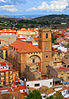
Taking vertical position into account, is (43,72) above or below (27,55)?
below

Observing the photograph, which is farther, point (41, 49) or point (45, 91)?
point (41, 49)

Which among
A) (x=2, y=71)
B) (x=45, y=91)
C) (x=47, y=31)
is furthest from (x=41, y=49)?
(x=45, y=91)

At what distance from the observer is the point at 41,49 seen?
1423 inches

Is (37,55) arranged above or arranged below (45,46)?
below

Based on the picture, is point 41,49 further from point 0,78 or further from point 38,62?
point 0,78

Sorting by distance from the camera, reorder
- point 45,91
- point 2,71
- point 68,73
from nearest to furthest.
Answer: point 45,91, point 2,71, point 68,73

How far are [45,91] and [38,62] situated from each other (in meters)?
12.1

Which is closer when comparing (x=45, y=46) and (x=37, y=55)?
(x=37, y=55)

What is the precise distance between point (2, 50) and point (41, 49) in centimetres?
1286

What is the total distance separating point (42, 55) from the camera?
35.8 m

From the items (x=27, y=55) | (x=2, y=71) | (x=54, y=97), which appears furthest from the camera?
(x=27, y=55)

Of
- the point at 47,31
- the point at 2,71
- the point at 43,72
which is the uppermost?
the point at 47,31

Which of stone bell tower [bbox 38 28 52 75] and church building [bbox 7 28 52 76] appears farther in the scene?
stone bell tower [bbox 38 28 52 75]

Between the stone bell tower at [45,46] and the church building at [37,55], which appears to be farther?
the stone bell tower at [45,46]
